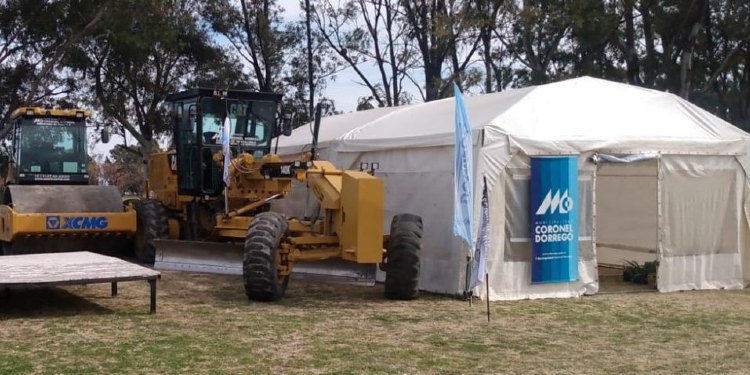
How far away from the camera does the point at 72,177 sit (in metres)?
15.7

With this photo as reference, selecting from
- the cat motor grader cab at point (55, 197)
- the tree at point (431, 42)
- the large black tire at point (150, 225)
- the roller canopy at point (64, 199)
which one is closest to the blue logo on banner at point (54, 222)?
the cat motor grader cab at point (55, 197)

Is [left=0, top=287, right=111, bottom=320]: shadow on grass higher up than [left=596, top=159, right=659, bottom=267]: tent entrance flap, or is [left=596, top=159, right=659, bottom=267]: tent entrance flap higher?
[left=596, top=159, right=659, bottom=267]: tent entrance flap

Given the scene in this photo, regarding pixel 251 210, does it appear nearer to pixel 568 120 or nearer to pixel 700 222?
pixel 568 120

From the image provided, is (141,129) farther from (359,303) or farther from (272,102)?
(359,303)

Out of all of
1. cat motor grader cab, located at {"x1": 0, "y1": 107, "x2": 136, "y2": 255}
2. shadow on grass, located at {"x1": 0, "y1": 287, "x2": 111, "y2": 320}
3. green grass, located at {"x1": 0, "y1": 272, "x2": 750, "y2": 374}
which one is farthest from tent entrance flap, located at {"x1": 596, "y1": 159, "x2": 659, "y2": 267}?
shadow on grass, located at {"x1": 0, "y1": 287, "x2": 111, "y2": 320}

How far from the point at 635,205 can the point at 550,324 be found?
675cm

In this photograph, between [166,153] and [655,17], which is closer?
[166,153]

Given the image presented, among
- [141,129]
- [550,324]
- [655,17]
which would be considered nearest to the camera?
[550,324]

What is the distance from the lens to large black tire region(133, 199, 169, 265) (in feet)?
45.5

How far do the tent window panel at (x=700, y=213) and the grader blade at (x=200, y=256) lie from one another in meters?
6.31

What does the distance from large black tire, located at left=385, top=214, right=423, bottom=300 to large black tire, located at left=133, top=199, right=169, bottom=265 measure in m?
4.86

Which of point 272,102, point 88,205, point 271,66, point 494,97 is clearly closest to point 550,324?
point 494,97

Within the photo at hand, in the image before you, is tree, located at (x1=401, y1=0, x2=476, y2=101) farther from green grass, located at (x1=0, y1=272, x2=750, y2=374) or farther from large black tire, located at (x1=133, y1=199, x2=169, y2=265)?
green grass, located at (x1=0, y1=272, x2=750, y2=374)

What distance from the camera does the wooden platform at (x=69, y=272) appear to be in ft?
28.6
